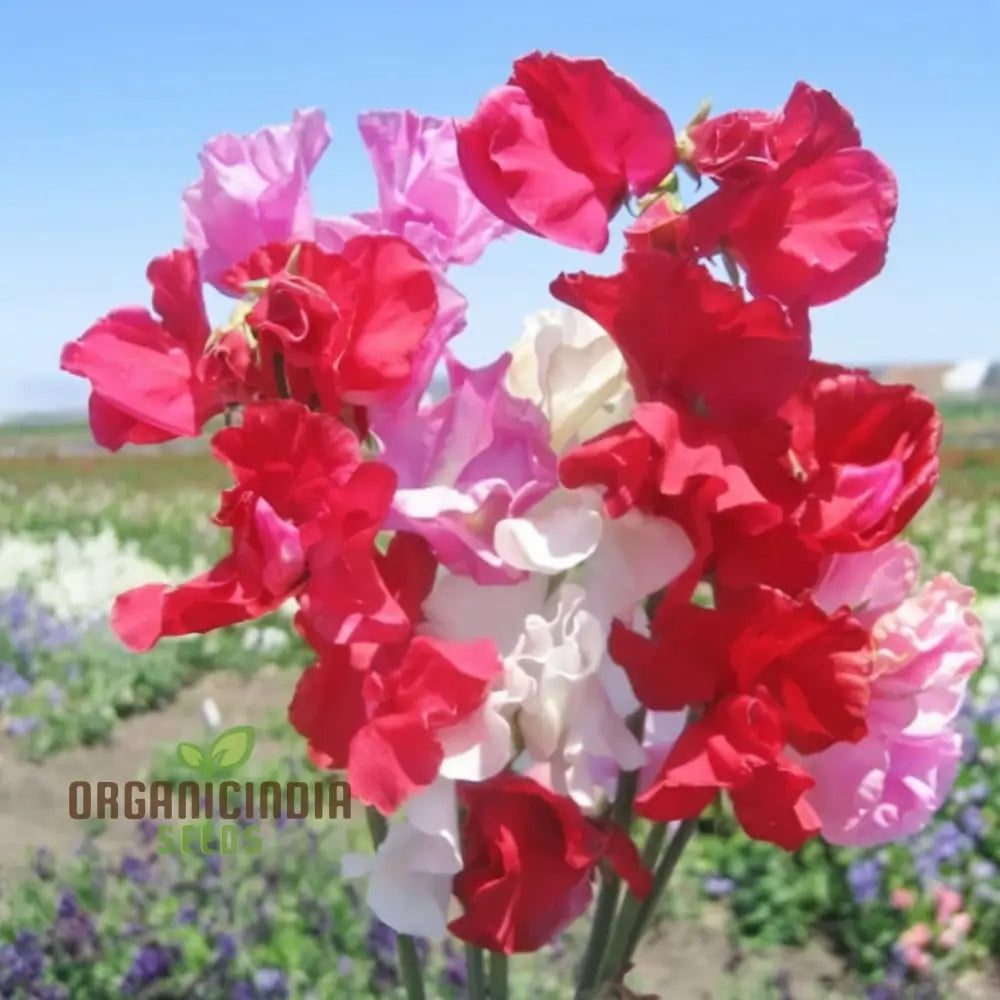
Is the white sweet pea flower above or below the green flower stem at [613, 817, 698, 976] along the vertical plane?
above

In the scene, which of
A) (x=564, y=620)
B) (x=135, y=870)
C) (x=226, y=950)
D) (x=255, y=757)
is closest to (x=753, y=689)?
(x=564, y=620)

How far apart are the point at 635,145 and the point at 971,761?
308 centimetres

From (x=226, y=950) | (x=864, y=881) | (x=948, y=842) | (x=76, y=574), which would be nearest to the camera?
(x=226, y=950)

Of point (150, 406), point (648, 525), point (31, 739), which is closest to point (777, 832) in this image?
point (648, 525)

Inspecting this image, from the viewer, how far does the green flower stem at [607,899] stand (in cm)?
99

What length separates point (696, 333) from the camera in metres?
0.90

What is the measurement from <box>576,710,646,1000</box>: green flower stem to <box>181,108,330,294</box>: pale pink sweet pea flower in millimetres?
423

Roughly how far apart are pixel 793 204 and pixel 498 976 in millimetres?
574

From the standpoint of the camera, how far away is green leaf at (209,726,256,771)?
57.4 inches

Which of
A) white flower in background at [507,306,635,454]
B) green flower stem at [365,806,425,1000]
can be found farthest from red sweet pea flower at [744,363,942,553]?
green flower stem at [365,806,425,1000]

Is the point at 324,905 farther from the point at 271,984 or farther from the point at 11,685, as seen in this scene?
the point at 11,685

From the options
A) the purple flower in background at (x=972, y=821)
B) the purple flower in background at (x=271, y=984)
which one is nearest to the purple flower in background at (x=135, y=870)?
the purple flower in background at (x=271, y=984)

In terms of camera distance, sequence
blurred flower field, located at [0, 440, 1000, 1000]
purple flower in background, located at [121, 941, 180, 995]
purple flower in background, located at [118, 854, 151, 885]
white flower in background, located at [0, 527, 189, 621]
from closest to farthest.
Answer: purple flower in background, located at [121, 941, 180, 995] < blurred flower field, located at [0, 440, 1000, 1000] < purple flower in background, located at [118, 854, 151, 885] < white flower in background, located at [0, 527, 189, 621]

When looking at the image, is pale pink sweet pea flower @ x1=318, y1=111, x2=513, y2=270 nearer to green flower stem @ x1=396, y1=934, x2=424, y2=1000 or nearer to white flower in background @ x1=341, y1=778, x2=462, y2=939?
white flower in background @ x1=341, y1=778, x2=462, y2=939
